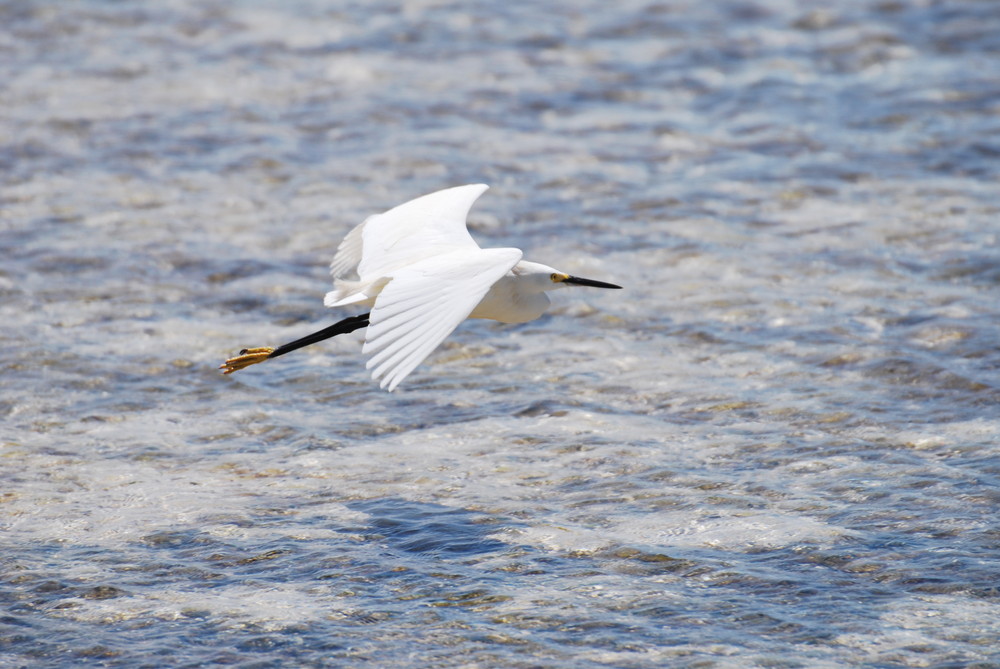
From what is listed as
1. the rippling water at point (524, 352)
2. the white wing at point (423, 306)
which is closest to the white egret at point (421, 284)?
the white wing at point (423, 306)

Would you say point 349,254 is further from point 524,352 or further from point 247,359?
point 524,352

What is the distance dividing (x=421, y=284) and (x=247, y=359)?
1.56 m

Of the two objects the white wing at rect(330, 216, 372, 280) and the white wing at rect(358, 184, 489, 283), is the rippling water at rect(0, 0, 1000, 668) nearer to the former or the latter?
the white wing at rect(330, 216, 372, 280)

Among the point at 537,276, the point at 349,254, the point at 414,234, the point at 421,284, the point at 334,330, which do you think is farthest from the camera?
the point at 349,254

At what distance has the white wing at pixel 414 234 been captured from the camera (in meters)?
5.62

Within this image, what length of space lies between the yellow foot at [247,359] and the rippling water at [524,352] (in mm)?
204

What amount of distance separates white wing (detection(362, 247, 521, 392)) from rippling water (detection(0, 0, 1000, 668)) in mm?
804

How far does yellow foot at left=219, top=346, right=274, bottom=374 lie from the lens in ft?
19.5

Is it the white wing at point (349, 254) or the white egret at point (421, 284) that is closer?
the white egret at point (421, 284)

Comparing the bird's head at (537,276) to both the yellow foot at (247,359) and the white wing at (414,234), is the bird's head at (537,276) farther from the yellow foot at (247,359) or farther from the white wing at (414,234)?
the yellow foot at (247,359)

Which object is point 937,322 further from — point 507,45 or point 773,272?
point 507,45

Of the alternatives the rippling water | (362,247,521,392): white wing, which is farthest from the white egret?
the rippling water

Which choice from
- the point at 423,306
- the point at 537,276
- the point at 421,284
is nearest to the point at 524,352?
the point at 537,276

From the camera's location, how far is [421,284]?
185 inches
